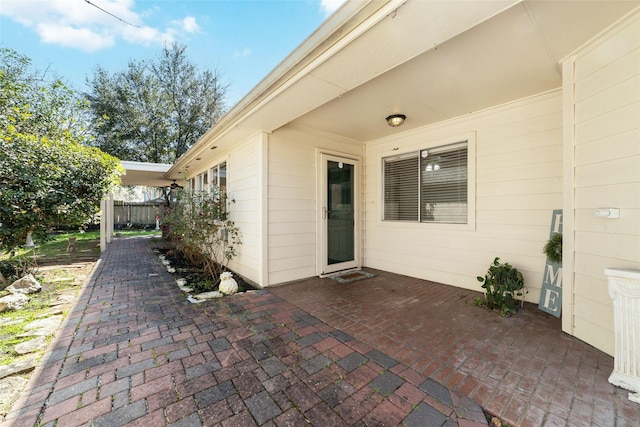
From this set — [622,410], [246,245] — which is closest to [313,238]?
[246,245]

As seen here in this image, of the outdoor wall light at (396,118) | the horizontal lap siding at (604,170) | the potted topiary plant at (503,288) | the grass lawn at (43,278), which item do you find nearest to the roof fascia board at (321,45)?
the outdoor wall light at (396,118)

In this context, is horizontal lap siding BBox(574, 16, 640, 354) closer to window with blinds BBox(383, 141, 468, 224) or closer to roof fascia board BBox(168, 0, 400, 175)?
window with blinds BBox(383, 141, 468, 224)

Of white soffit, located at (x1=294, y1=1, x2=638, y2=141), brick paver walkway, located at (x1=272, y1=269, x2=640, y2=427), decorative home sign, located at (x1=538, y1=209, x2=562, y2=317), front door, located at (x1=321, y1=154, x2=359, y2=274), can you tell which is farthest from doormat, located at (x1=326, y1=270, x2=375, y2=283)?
white soffit, located at (x1=294, y1=1, x2=638, y2=141)

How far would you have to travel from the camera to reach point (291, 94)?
2.75 meters

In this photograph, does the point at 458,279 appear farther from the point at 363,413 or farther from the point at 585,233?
the point at 363,413

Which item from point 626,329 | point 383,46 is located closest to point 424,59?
point 383,46

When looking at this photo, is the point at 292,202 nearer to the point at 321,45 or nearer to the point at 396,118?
the point at 396,118

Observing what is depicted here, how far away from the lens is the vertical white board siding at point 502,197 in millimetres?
3184

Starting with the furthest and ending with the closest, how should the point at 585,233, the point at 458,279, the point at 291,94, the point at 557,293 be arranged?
the point at 458,279, the point at 557,293, the point at 291,94, the point at 585,233

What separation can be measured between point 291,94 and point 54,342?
10.5 feet

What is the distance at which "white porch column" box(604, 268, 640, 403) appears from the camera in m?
1.75

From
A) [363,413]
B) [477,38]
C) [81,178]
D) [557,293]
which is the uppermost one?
[477,38]

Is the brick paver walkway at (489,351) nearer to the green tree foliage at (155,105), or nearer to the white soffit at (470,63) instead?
the white soffit at (470,63)

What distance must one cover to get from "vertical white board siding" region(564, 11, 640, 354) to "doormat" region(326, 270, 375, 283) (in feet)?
8.83
